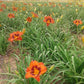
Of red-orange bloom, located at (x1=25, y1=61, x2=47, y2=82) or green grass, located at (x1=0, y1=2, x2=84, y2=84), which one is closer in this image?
red-orange bloom, located at (x1=25, y1=61, x2=47, y2=82)

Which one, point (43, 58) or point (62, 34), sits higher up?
point (62, 34)

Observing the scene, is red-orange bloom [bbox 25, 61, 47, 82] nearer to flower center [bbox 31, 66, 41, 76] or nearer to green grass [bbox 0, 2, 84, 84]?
flower center [bbox 31, 66, 41, 76]

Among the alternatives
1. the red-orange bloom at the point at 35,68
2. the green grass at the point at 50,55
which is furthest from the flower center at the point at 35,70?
the green grass at the point at 50,55

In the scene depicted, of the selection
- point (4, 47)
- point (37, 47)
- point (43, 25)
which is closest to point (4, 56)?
point (4, 47)

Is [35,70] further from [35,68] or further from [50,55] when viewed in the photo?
[50,55]

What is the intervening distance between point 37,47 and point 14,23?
148 centimetres

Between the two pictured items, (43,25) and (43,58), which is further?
(43,25)

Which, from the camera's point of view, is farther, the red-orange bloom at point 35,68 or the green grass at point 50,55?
the green grass at point 50,55

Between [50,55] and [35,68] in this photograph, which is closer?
[35,68]

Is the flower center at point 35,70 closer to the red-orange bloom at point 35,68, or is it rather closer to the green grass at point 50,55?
the red-orange bloom at point 35,68

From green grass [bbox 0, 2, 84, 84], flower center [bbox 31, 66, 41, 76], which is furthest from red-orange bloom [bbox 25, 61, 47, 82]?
green grass [bbox 0, 2, 84, 84]

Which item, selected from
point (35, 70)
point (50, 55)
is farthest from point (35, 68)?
point (50, 55)

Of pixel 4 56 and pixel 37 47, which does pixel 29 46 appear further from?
pixel 4 56

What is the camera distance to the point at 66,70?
135 centimetres
